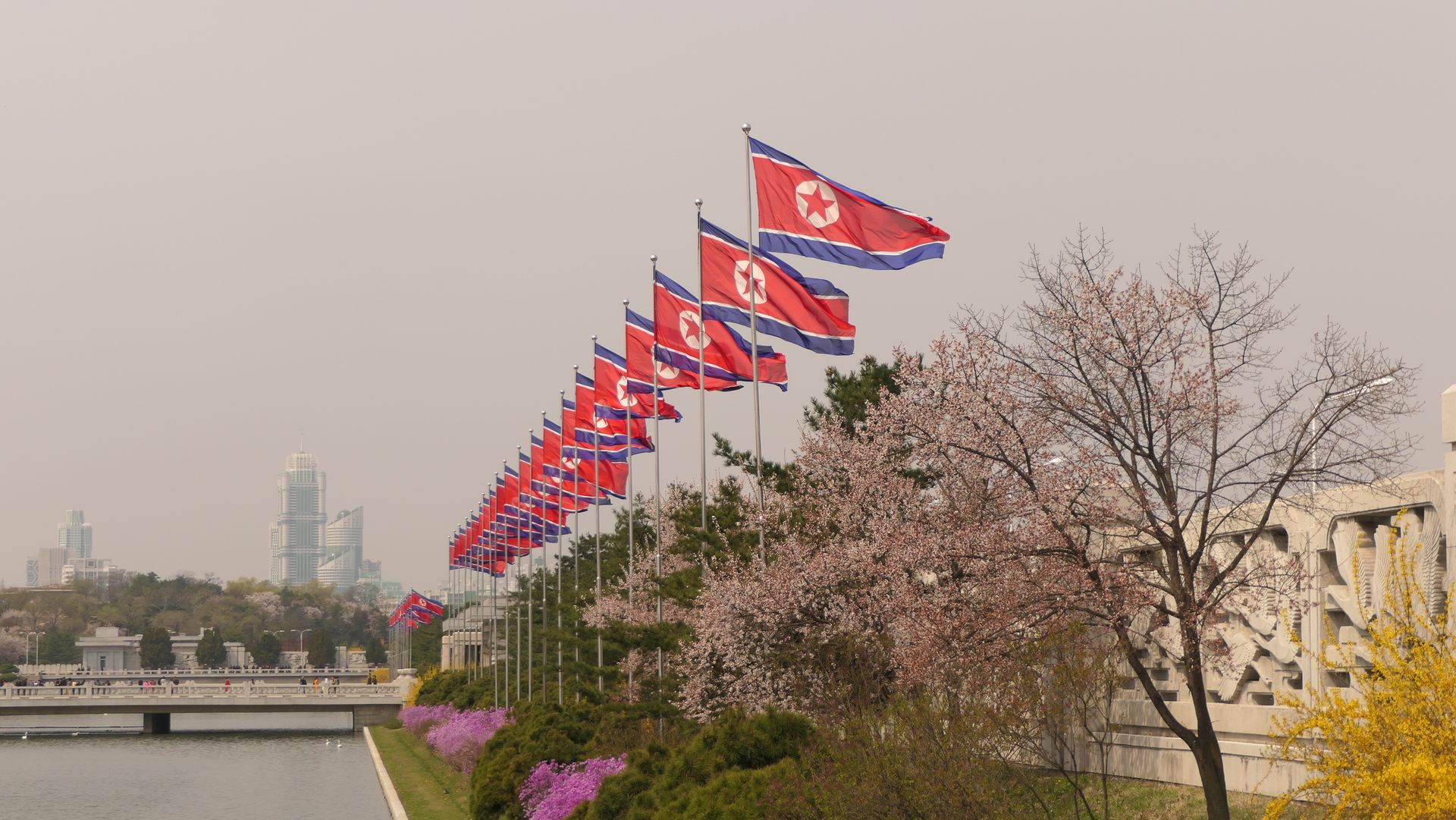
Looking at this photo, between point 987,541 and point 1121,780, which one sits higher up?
point 987,541

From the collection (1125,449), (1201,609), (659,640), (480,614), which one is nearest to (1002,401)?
(1125,449)

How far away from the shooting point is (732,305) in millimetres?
26812

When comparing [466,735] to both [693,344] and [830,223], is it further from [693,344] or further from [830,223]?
[830,223]

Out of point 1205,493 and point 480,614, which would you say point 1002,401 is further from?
point 480,614

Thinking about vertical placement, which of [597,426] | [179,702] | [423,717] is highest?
[597,426]

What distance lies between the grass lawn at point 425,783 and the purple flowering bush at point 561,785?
7052 mm

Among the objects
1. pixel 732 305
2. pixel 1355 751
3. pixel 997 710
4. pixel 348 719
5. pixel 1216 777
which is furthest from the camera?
pixel 348 719

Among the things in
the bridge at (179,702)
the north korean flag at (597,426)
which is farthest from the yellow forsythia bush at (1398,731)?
the bridge at (179,702)

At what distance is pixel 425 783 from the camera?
149ft

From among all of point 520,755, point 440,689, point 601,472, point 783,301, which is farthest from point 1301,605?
point 440,689

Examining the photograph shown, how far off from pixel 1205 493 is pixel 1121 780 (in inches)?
282

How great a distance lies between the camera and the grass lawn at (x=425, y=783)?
36.3 m

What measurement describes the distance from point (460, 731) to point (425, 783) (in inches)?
262

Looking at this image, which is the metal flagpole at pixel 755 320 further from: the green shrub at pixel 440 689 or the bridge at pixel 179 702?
the bridge at pixel 179 702
